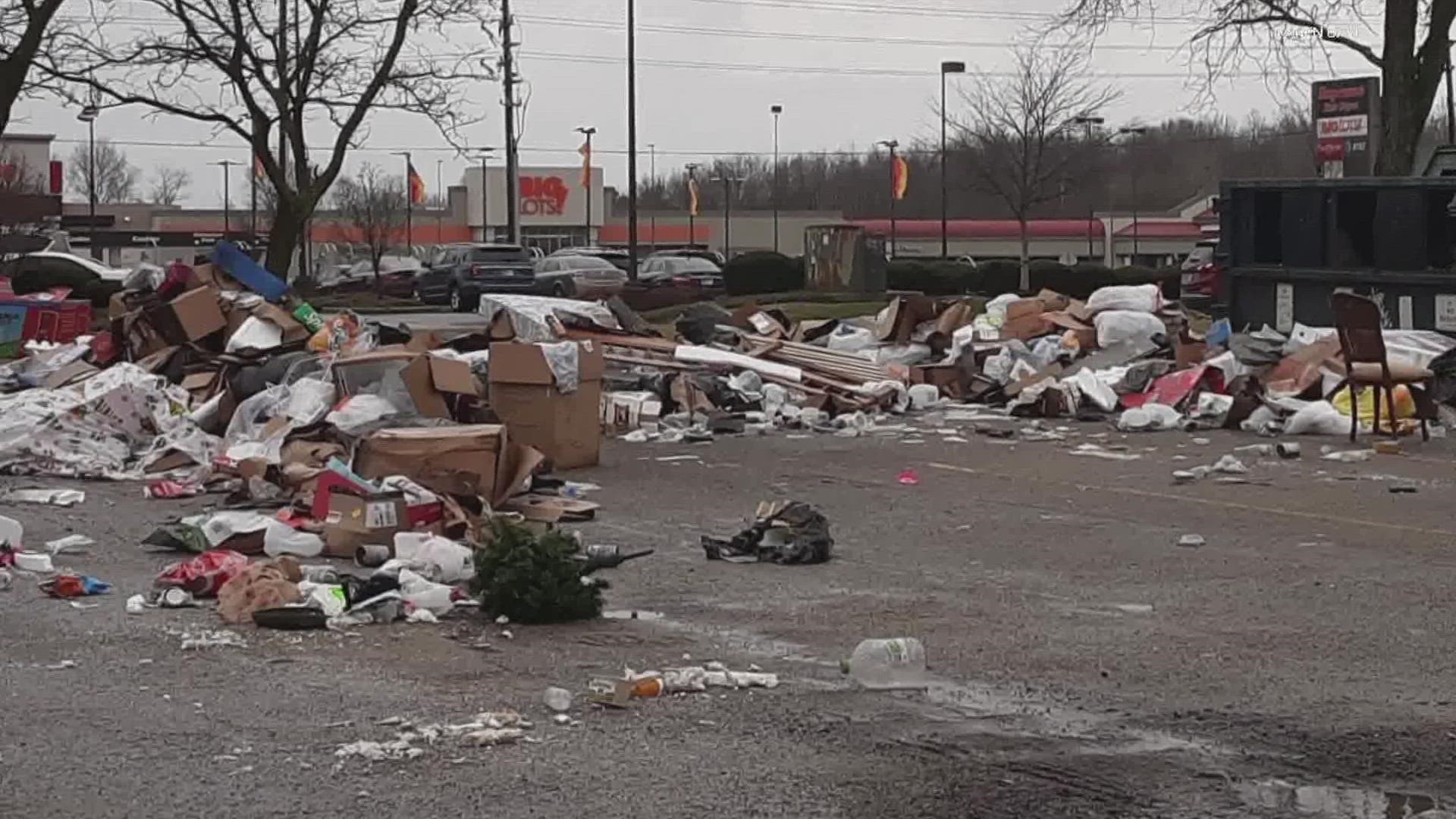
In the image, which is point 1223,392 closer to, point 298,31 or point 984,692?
point 984,692

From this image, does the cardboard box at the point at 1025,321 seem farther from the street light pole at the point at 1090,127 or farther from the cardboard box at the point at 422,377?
the street light pole at the point at 1090,127

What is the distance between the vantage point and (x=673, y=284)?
44719mm

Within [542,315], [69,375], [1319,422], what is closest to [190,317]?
[69,375]

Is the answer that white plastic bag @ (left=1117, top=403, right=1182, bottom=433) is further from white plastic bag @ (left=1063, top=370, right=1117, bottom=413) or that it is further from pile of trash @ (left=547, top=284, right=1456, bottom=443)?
white plastic bag @ (left=1063, top=370, right=1117, bottom=413)

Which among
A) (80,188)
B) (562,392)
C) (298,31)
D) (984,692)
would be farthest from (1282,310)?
(80,188)

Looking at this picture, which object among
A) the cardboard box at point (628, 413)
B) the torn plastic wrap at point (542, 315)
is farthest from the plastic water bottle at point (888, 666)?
the cardboard box at point (628, 413)

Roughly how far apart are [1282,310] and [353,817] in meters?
15.8

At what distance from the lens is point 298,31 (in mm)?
32312

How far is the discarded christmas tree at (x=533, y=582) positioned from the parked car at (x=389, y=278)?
4268 centimetres

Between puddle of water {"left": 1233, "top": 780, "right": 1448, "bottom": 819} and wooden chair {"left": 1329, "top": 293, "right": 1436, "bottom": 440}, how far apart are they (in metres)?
9.72

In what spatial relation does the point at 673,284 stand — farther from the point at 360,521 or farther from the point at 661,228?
the point at 661,228

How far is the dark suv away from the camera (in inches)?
1705

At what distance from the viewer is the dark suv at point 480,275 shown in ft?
142

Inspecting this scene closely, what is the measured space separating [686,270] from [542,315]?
28747mm
